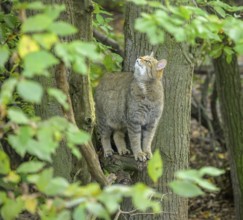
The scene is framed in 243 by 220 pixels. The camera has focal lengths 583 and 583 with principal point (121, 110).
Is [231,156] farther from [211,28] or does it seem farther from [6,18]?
[211,28]

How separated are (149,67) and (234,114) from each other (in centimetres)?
272

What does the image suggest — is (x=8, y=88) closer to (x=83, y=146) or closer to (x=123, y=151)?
(x=83, y=146)

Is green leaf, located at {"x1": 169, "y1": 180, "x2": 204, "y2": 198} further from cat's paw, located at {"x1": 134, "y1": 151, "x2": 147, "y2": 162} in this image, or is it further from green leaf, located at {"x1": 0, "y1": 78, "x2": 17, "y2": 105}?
cat's paw, located at {"x1": 134, "y1": 151, "x2": 147, "y2": 162}

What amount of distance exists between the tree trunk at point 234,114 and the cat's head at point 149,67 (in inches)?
90.4

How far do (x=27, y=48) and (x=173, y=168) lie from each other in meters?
3.23

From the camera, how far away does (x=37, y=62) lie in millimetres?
1973

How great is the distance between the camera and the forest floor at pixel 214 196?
27.2ft

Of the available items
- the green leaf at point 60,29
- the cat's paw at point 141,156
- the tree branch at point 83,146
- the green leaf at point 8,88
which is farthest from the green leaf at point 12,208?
the cat's paw at point 141,156

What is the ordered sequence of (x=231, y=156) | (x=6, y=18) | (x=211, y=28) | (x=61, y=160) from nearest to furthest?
(x=211, y=28) < (x=6, y=18) < (x=61, y=160) < (x=231, y=156)

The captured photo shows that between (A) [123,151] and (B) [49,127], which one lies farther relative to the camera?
(A) [123,151]

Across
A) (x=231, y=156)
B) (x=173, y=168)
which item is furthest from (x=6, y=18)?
(x=231, y=156)

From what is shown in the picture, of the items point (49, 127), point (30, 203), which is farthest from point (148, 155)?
point (49, 127)

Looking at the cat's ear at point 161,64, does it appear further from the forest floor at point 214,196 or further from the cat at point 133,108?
the forest floor at point 214,196

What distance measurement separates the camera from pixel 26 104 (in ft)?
17.1
